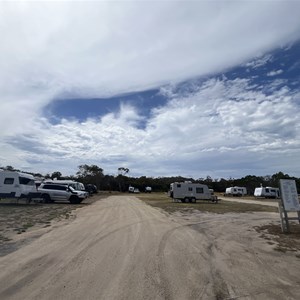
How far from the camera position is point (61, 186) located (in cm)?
3578

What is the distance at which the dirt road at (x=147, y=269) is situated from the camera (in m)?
5.87

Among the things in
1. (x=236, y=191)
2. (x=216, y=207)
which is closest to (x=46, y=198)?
(x=216, y=207)

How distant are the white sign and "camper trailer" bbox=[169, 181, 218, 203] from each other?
29161 mm

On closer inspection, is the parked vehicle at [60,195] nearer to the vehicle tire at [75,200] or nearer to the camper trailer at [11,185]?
the vehicle tire at [75,200]

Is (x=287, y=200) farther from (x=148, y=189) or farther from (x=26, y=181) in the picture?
(x=148, y=189)

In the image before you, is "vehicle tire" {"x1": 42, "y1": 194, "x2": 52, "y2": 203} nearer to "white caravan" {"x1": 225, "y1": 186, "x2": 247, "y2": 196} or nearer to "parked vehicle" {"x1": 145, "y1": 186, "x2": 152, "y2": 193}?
"white caravan" {"x1": 225, "y1": 186, "x2": 247, "y2": 196}

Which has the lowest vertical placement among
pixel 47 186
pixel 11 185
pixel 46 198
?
pixel 46 198

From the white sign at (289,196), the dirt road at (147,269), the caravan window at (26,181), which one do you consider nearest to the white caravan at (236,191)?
the caravan window at (26,181)

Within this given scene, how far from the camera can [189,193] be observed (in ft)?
148

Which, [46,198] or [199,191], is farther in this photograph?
[199,191]

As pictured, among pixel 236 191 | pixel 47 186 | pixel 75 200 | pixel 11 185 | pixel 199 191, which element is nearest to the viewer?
pixel 11 185

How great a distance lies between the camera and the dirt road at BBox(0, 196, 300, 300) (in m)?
5.87

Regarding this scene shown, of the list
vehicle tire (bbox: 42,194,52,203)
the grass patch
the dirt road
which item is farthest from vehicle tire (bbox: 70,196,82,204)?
the dirt road

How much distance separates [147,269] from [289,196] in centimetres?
1027
